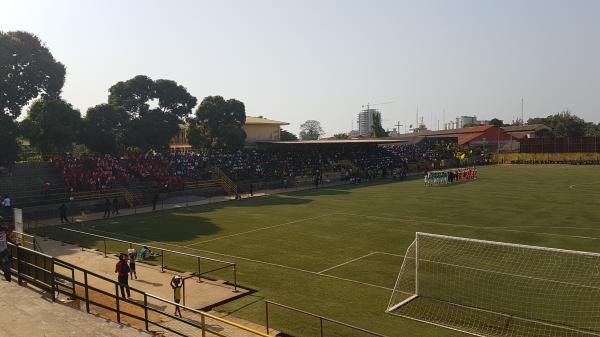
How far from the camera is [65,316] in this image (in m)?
11.8

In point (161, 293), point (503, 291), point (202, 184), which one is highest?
point (202, 184)

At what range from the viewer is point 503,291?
1599 centimetres

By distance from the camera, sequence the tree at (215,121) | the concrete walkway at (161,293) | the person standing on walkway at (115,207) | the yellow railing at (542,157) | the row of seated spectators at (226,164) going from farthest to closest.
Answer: the yellow railing at (542,157)
the tree at (215,121)
the row of seated spectators at (226,164)
the person standing on walkway at (115,207)
the concrete walkway at (161,293)

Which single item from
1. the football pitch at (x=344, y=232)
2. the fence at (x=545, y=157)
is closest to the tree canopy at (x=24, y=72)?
the football pitch at (x=344, y=232)

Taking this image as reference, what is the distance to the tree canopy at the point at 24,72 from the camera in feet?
143

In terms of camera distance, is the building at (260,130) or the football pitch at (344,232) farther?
the building at (260,130)

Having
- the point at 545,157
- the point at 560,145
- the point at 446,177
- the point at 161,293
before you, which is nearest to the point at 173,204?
the point at 161,293

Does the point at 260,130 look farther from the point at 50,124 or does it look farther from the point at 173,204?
the point at 173,204

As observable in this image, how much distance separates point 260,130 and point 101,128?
25288 millimetres

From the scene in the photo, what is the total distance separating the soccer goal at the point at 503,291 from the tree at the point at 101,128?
131 ft

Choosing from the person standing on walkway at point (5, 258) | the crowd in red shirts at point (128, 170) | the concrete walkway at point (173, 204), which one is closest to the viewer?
the person standing on walkway at point (5, 258)

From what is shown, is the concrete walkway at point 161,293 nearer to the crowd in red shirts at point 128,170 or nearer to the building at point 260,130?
the crowd in red shirts at point 128,170

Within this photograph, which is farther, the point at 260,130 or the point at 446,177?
the point at 260,130

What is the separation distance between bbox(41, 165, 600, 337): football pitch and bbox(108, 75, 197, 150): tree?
62.8 feet
